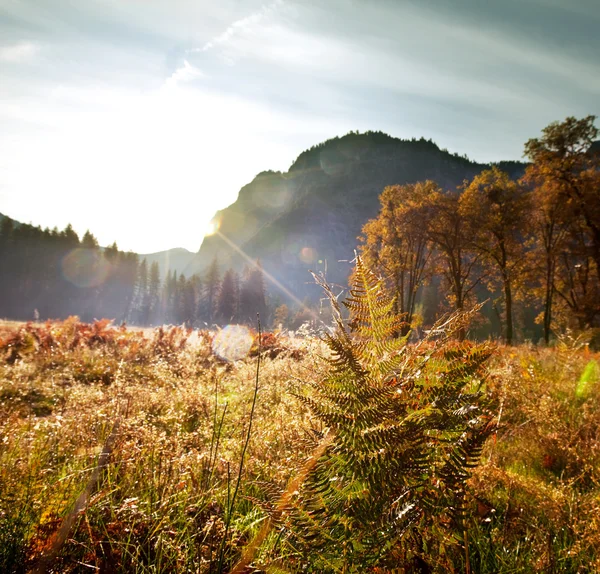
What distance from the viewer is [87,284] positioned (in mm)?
86688

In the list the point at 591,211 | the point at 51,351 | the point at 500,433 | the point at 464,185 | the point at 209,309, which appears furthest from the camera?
the point at 209,309

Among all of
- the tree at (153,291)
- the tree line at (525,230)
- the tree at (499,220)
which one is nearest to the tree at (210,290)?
the tree at (153,291)

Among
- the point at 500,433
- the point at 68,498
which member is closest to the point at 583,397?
the point at 500,433

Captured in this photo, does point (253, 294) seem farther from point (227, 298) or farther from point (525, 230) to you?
point (525, 230)

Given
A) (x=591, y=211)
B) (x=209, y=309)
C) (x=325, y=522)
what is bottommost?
(x=209, y=309)

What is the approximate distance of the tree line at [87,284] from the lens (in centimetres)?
7262

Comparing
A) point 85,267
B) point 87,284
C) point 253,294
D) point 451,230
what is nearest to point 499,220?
point 451,230

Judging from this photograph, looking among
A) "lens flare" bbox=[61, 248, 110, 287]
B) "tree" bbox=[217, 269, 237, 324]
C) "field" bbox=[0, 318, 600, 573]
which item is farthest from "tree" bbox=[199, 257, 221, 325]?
"field" bbox=[0, 318, 600, 573]

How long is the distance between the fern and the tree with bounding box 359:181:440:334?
21.4m

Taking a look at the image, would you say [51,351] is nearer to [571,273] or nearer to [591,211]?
[591,211]

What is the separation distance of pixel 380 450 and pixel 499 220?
2515cm

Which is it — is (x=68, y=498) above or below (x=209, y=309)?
above

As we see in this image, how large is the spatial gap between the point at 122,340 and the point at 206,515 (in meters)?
8.51

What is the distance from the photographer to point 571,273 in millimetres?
23734
